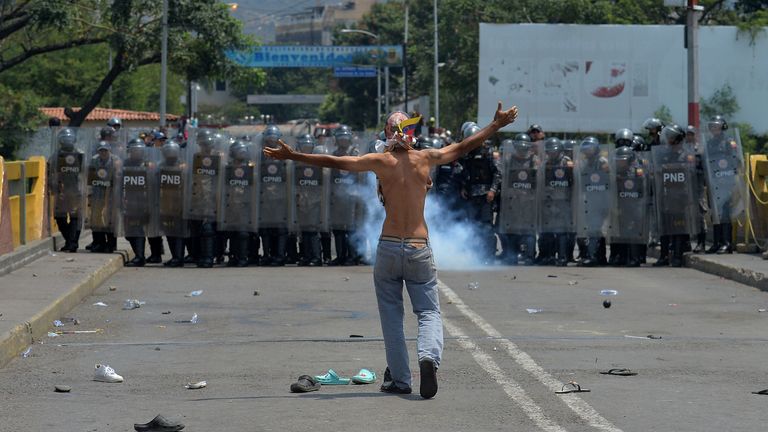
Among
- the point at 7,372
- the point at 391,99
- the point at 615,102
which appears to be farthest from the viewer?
the point at 391,99

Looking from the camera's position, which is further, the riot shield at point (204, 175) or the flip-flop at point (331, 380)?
the riot shield at point (204, 175)

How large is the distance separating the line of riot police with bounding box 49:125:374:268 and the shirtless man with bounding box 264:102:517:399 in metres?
10.2

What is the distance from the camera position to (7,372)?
388 inches

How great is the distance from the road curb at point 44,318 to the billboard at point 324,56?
6646 cm

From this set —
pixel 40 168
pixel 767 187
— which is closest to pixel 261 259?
pixel 40 168

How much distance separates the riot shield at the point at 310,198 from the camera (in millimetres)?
19297

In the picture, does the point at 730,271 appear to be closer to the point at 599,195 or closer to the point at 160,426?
the point at 599,195

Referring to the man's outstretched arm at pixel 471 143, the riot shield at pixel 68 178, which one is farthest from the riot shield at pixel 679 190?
the man's outstretched arm at pixel 471 143

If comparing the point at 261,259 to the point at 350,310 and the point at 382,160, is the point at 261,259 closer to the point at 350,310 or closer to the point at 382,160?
the point at 350,310

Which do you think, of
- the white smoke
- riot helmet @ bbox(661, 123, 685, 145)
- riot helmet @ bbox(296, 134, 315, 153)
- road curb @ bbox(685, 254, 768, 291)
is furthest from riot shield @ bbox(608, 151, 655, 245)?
riot helmet @ bbox(296, 134, 315, 153)

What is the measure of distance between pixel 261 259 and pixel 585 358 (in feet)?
32.9

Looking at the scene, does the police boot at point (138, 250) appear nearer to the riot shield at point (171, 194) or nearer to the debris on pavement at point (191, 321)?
the riot shield at point (171, 194)

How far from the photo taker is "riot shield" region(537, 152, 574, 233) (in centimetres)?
1958

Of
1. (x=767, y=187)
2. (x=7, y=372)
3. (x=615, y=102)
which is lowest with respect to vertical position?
(x=7, y=372)
